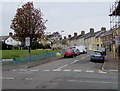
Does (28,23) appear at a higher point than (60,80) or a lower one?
higher

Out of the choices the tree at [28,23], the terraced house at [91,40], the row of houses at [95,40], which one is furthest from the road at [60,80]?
the terraced house at [91,40]

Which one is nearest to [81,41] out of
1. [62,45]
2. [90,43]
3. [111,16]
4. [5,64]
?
[90,43]

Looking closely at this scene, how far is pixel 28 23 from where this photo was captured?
2611 cm

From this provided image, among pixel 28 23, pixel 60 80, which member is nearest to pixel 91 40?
pixel 28 23

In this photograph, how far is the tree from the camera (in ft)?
86.1

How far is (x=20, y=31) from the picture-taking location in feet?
87.7

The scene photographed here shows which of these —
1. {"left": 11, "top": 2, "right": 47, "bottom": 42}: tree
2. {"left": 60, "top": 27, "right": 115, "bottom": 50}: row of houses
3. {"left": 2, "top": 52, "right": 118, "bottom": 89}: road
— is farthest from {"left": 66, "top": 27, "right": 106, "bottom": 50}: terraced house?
{"left": 2, "top": 52, "right": 118, "bottom": 89}: road

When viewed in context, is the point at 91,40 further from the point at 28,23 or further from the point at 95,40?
the point at 28,23

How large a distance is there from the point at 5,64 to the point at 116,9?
16175mm

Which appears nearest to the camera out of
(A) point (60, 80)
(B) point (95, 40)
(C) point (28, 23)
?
(A) point (60, 80)

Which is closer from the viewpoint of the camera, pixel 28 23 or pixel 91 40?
pixel 28 23

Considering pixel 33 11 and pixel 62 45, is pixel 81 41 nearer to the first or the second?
pixel 62 45

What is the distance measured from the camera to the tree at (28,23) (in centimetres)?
2623

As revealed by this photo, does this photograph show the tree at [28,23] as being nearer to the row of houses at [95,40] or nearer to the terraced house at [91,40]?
the row of houses at [95,40]
